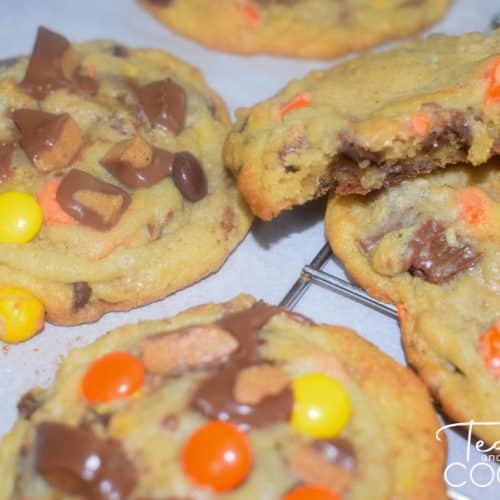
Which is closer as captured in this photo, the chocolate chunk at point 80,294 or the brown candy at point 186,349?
the brown candy at point 186,349

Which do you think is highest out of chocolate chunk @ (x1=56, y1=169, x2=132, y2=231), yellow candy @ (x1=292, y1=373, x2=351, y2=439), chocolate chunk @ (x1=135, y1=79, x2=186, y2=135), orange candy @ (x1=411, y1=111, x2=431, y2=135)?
orange candy @ (x1=411, y1=111, x2=431, y2=135)

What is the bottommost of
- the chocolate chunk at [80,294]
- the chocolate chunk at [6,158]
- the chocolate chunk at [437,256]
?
the chocolate chunk at [80,294]

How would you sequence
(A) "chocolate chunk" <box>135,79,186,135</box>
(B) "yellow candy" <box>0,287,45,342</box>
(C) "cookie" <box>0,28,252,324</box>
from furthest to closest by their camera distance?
(A) "chocolate chunk" <box>135,79,186,135</box> → (C) "cookie" <box>0,28,252,324</box> → (B) "yellow candy" <box>0,287,45,342</box>

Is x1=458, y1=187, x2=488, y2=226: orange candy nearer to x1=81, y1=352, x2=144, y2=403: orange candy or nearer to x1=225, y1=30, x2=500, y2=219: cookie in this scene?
x1=225, y1=30, x2=500, y2=219: cookie

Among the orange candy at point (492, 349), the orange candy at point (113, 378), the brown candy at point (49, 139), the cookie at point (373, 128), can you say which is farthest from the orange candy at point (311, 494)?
the brown candy at point (49, 139)

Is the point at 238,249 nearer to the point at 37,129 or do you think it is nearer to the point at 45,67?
the point at 37,129

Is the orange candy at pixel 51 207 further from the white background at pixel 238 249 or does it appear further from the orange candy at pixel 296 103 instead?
the orange candy at pixel 296 103

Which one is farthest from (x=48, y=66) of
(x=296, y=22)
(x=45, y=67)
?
(x=296, y=22)

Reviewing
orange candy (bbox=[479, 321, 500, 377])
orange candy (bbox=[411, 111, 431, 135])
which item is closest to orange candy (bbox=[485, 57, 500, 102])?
orange candy (bbox=[411, 111, 431, 135])

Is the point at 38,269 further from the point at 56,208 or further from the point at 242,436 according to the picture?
the point at 242,436
